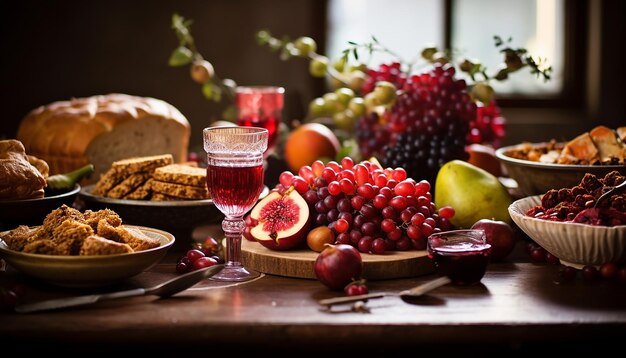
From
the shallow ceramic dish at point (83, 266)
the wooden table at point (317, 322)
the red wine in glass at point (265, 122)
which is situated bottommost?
the wooden table at point (317, 322)

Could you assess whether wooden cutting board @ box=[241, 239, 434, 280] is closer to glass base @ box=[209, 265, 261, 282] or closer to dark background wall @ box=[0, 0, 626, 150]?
glass base @ box=[209, 265, 261, 282]

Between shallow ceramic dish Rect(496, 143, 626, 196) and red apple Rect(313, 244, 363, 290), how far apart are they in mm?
→ 760

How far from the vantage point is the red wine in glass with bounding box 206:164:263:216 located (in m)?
1.82

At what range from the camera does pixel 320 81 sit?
17.1 feet

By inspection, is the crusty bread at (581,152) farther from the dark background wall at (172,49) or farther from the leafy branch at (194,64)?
the dark background wall at (172,49)

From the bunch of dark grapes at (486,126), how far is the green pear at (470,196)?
43 centimetres

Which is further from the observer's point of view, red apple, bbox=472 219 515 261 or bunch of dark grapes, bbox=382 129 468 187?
bunch of dark grapes, bbox=382 129 468 187

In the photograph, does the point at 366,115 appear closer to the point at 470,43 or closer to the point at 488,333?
the point at 488,333

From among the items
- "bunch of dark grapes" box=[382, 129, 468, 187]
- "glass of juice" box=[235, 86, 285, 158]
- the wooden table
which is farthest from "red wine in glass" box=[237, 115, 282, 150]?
the wooden table

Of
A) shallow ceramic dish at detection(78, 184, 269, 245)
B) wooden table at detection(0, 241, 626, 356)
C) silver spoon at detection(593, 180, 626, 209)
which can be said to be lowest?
wooden table at detection(0, 241, 626, 356)

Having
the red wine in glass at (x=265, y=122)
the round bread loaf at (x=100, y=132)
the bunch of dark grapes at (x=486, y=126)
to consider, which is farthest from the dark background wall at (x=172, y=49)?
the bunch of dark grapes at (x=486, y=126)

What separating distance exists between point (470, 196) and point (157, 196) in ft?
2.77

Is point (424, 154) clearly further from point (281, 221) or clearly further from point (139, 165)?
point (139, 165)

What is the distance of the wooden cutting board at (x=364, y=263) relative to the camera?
184 cm
